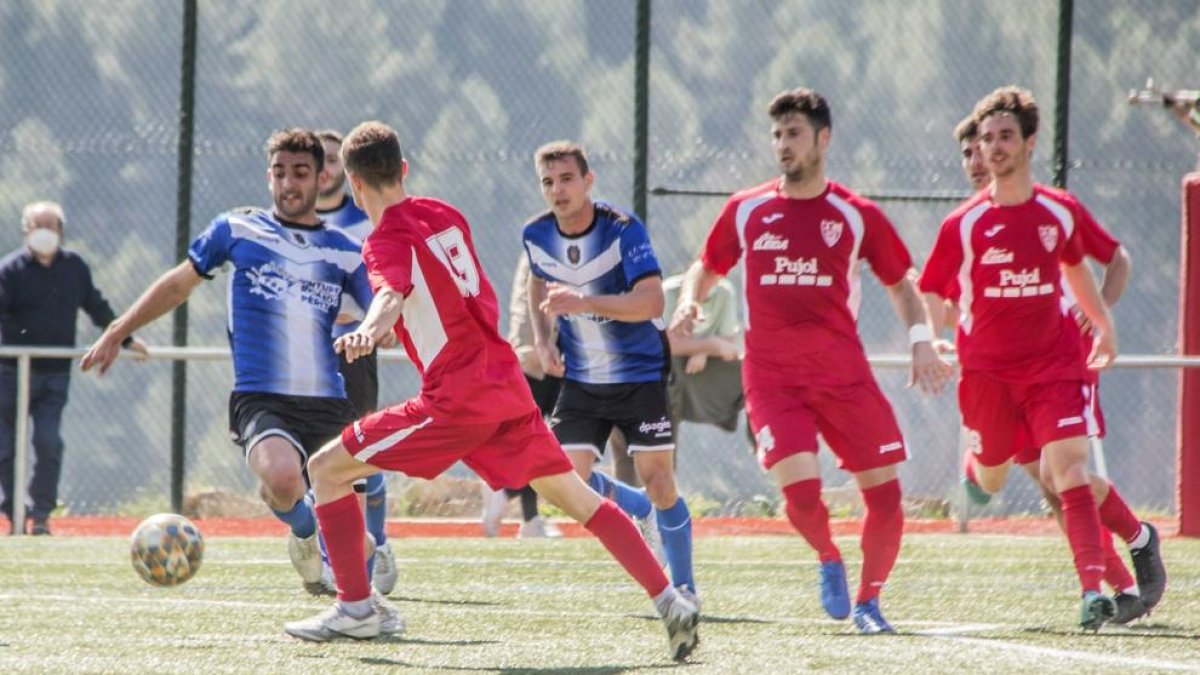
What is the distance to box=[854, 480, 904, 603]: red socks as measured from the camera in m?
7.22

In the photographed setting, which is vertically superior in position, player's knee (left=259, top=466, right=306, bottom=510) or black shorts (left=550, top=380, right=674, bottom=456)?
→ black shorts (left=550, top=380, right=674, bottom=456)

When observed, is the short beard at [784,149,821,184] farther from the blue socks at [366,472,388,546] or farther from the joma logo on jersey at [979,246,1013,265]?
the blue socks at [366,472,388,546]

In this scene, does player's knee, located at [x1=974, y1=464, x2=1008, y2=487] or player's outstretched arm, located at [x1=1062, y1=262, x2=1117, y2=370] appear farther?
player's knee, located at [x1=974, y1=464, x2=1008, y2=487]

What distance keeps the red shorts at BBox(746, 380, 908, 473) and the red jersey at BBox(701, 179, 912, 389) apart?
1.8 inches

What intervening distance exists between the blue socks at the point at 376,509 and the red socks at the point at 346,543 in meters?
2.18

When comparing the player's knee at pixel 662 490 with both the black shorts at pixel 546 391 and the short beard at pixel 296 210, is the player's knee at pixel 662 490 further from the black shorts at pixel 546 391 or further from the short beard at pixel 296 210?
the black shorts at pixel 546 391

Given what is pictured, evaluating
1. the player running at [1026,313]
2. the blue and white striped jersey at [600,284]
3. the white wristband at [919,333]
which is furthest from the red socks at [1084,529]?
the blue and white striped jersey at [600,284]

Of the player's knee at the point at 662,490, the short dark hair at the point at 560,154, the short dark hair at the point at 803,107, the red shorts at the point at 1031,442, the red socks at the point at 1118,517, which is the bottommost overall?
the red socks at the point at 1118,517

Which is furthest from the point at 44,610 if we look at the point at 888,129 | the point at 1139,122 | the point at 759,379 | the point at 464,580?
the point at 1139,122

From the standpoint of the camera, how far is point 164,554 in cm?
724

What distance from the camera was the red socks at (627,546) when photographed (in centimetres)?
620

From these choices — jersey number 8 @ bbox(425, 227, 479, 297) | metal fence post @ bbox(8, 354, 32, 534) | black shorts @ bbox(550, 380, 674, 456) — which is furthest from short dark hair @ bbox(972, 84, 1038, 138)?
metal fence post @ bbox(8, 354, 32, 534)

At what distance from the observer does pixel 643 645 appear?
Answer: 21.7 feet

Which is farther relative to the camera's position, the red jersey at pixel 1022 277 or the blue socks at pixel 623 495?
the blue socks at pixel 623 495
